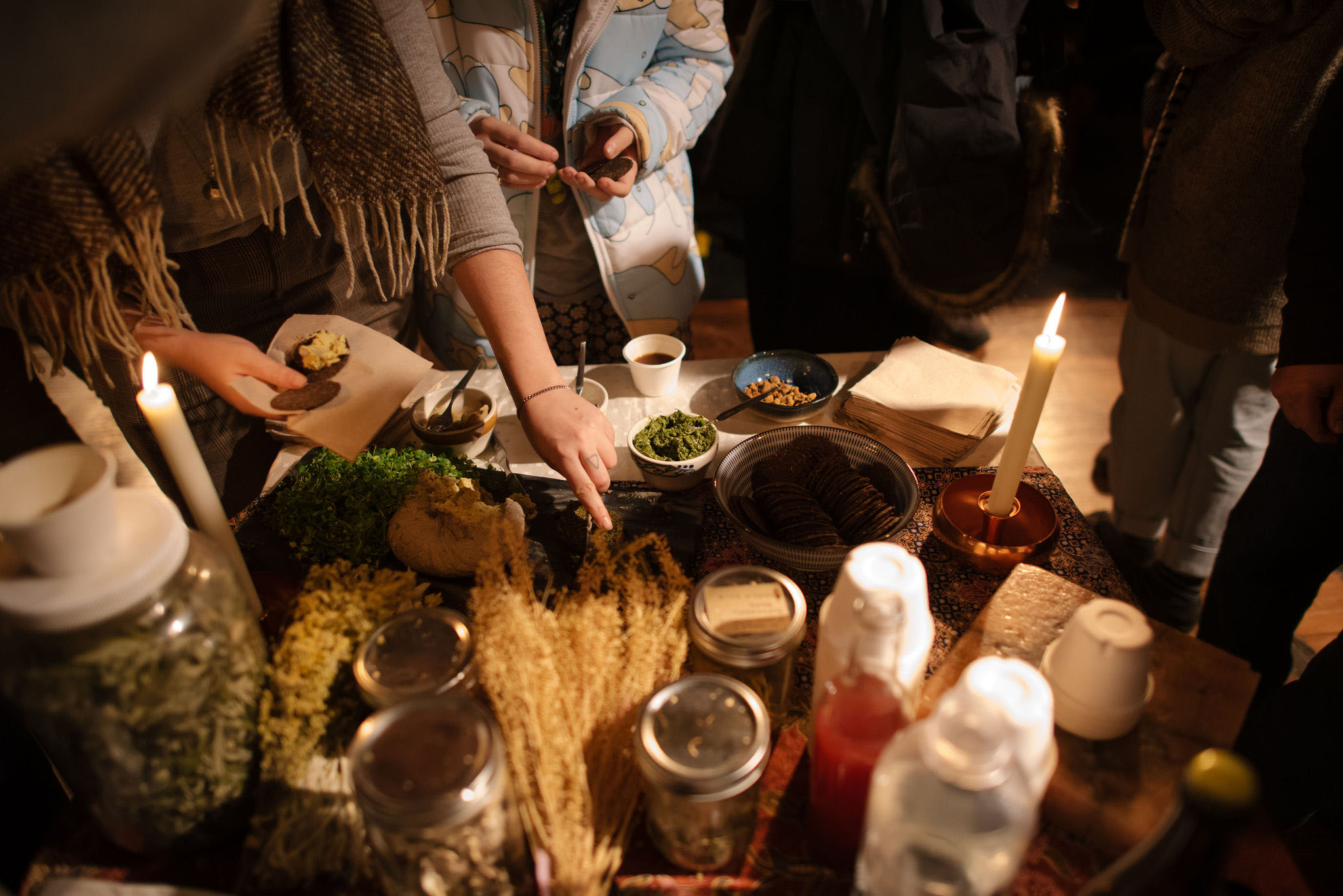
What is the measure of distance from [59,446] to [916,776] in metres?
0.81

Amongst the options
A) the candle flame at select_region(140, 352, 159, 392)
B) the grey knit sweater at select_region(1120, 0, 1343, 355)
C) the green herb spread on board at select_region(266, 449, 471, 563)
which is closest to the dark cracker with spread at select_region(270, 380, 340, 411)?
the green herb spread on board at select_region(266, 449, 471, 563)

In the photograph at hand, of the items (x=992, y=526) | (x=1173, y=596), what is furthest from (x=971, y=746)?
(x=1173, y=596)

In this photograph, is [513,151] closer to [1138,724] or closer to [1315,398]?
[1138,724]

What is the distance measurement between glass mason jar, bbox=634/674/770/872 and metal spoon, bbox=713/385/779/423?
32.7 inches

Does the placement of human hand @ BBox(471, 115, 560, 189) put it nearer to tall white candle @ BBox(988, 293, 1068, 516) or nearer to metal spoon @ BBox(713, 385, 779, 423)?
metal spoon @ BBox(713, 385, 779, 423)

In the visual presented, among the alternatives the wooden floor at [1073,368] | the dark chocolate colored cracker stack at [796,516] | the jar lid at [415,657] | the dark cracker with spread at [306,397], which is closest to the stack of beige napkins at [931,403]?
the dark chocolate colored cracker stack at [796,516]

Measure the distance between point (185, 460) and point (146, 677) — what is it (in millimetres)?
333

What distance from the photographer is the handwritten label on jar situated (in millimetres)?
831

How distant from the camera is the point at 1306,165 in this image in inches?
54.5

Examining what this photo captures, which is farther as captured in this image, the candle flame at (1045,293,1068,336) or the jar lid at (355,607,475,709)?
the candle flame at (1045,293,1068,336)

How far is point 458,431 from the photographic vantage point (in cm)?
144

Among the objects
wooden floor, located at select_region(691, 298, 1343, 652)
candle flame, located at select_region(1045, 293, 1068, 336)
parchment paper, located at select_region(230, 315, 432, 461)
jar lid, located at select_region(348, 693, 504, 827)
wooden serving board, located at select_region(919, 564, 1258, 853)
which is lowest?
wooden floor, located at select_region(691, 298, 1343, 652)

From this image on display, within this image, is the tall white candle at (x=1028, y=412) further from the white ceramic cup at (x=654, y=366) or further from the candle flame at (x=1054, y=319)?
the white ceramic cup at (x=654, y=366)


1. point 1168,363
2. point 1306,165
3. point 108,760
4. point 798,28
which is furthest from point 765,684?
point 798,28
